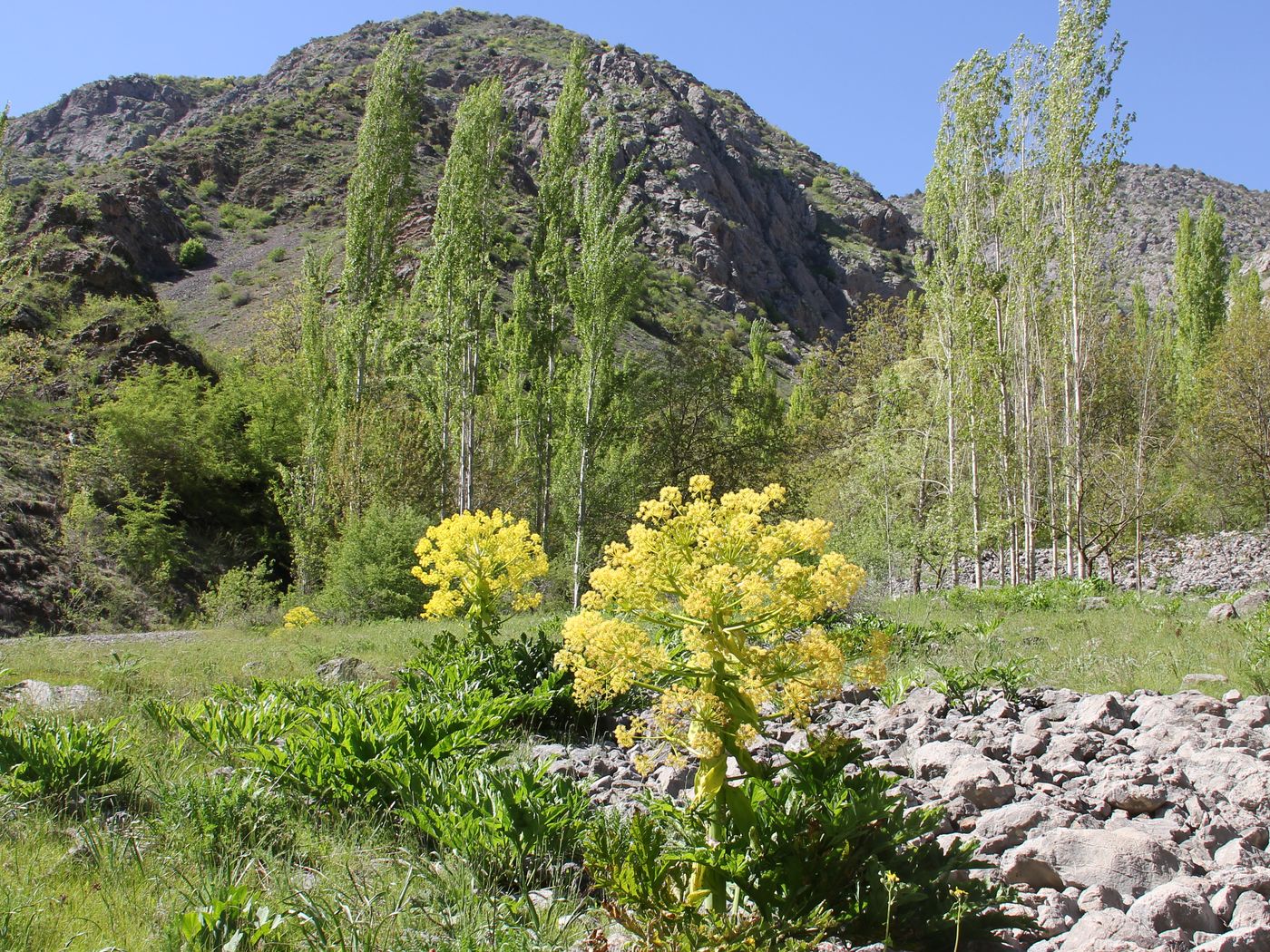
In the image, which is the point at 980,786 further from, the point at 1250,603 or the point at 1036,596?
the point at 1036,596

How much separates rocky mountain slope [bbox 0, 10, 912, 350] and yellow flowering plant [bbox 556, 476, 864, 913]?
37.1 m

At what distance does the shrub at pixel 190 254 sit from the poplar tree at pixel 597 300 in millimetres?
43942

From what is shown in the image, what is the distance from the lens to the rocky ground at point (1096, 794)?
2.65m

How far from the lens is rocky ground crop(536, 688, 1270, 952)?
265 centimetres

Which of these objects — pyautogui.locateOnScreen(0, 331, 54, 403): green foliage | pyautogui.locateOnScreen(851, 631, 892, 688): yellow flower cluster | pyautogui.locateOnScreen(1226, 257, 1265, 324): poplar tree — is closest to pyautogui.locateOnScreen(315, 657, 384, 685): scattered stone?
pyautogui.locateOnScreen(851, 631, 892, 688): yellow flower cluster

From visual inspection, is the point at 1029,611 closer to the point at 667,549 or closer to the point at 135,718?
the point at 667,549

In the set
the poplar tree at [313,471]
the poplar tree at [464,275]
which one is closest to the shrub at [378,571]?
the poplar tree at [464,275]

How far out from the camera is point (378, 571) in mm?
15711

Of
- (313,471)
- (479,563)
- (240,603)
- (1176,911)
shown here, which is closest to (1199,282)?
(313,471)

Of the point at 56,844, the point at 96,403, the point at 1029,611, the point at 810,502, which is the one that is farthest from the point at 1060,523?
the point at 96,403

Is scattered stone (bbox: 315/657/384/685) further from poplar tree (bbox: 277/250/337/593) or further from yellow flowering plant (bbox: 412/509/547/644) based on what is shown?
poplar tree (bbox: 277/250/337/593)

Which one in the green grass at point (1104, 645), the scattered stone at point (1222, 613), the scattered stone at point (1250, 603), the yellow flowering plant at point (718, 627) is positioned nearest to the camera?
the yellow flowering plant at point (718, 627)

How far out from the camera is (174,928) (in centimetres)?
231

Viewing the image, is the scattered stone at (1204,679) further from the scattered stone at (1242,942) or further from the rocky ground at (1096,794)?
the scattered stone at (1242,942)
